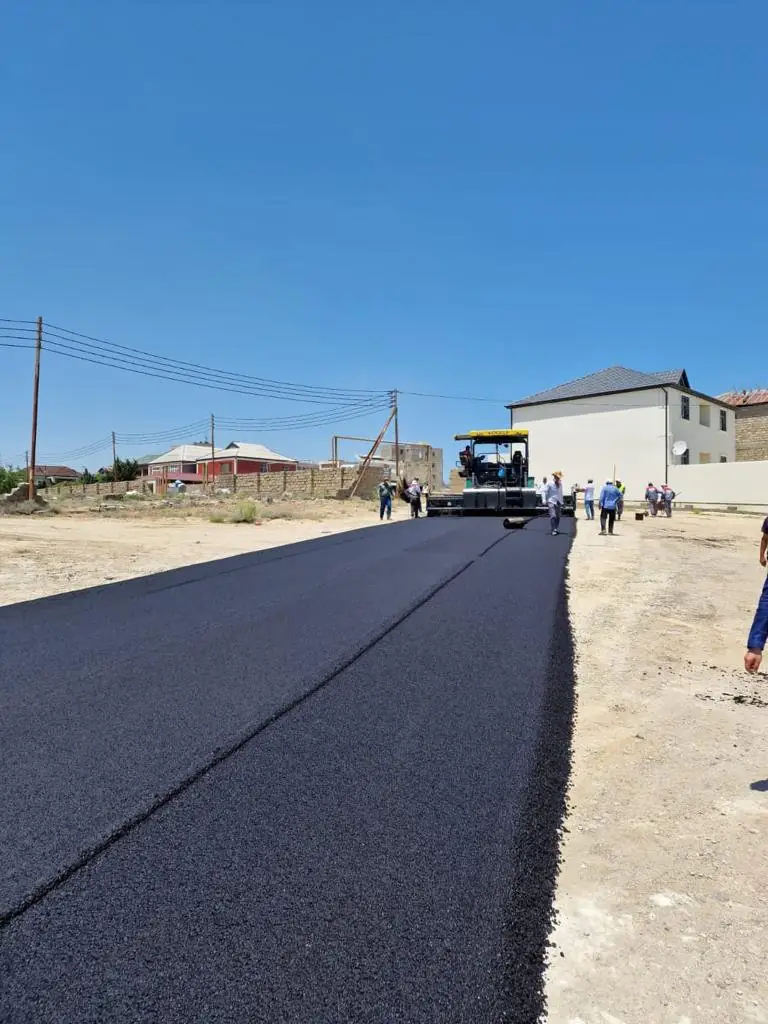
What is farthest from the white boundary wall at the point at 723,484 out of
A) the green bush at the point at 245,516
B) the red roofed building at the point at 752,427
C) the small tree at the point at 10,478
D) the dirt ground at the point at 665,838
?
the small tree at the point at 10,478

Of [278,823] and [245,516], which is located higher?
[245,516]

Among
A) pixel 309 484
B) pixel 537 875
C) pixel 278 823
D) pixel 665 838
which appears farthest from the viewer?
pixel 309 484

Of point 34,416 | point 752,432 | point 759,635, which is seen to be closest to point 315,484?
point 34,416

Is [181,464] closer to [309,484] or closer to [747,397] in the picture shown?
[309,484]

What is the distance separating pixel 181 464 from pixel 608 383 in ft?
174

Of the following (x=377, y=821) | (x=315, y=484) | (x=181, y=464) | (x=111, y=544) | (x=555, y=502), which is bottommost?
(x=377, y=821)

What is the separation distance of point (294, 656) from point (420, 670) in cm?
100

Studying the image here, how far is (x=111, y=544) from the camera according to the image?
49.2ft

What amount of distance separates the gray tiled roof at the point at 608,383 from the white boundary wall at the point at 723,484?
486cm

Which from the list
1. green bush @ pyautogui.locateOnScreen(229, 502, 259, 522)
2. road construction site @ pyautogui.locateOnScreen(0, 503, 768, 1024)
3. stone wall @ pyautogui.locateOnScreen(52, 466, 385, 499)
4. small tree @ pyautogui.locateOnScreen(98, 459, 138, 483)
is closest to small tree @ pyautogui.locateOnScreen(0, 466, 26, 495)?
small tree @ pyautogui.locateOnScreen(98, 459, 138, 483)

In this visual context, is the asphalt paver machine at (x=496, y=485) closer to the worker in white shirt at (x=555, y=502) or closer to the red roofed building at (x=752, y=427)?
the worker in white shirt at (x=555, y=502)

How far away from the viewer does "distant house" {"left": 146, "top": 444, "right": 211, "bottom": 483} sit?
248ft

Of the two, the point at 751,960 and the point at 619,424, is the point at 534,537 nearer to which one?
the point at 751,960

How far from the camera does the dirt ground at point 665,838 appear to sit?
195cm
